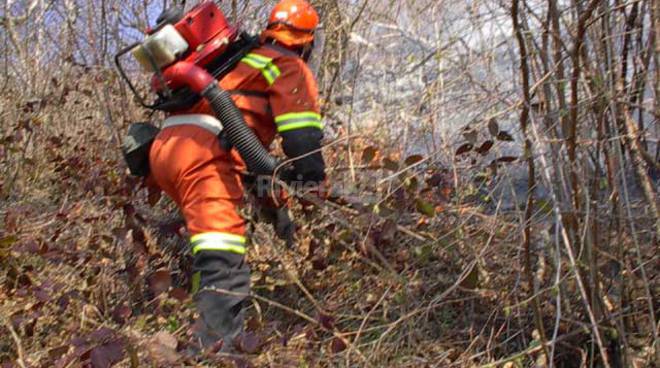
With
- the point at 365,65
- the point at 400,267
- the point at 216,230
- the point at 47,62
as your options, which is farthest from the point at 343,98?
the point at 47,62

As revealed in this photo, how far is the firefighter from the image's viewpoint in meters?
3.10

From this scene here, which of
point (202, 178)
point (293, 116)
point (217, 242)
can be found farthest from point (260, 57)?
point (217, 242)

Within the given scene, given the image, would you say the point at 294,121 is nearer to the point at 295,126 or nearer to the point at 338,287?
the point at 295,126

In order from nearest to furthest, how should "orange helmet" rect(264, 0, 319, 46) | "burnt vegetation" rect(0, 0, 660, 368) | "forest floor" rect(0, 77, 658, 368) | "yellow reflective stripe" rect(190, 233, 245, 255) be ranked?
"burnt vegetation" rect(0, 0, 660, 368) < "forest floor" rect(0, 77, 658, 368) < "yellow reflective stripe" rect(190, 233, 245, 255) < "orange helmet" rect(264, 0, 319, 46)

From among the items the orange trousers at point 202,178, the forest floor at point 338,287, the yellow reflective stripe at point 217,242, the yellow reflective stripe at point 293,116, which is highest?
the yellow reflective stripe at point 293,116

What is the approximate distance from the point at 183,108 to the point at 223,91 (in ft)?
0.94

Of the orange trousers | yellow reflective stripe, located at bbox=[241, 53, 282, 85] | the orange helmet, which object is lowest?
the orange trousers

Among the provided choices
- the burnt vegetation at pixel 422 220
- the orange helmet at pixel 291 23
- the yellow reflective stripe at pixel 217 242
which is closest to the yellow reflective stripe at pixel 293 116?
the burnt vegetation at pixel 422 220

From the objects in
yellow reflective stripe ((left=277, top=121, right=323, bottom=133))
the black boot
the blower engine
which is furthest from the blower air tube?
the black boot

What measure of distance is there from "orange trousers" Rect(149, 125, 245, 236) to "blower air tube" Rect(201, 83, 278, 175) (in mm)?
113

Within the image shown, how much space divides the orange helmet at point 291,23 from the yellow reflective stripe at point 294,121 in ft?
1.29

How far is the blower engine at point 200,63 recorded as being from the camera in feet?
10.2

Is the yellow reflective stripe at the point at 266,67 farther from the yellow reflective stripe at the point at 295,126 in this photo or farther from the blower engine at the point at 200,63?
the yellow reflective stripe at the point at 295,126

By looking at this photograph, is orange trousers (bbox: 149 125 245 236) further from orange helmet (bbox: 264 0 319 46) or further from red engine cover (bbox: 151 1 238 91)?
orange helmet (bbox: 264 0 319 46)
